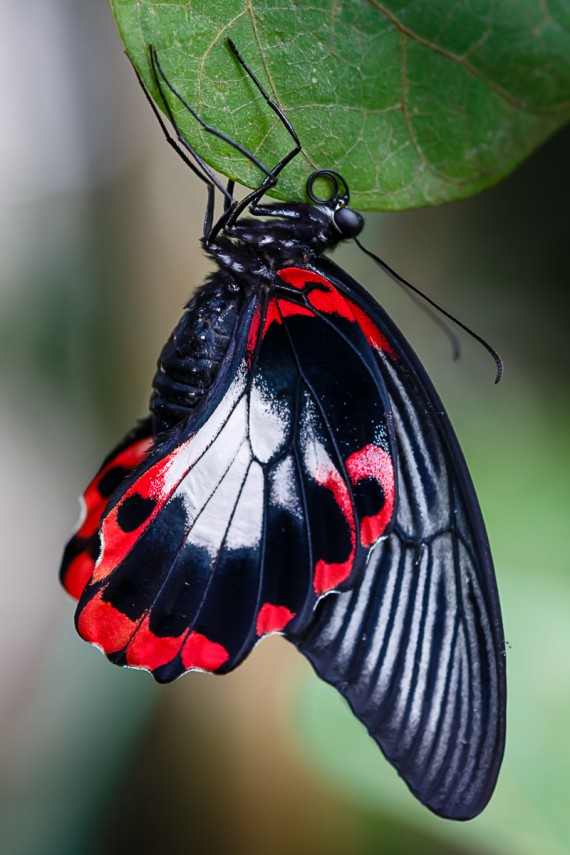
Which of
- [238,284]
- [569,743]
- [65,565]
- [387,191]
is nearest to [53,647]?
[65,565]

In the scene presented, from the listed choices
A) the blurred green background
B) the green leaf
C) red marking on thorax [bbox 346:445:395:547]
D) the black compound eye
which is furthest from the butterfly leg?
the blurred green background

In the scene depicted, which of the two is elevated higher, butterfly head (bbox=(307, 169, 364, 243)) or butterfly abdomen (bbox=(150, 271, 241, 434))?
butterfly head (bbox=(307, 169, 364, 243))

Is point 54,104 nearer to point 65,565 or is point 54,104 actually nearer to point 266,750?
point 65,565

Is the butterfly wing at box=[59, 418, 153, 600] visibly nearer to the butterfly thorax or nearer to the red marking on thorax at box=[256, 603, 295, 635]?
the butterfly thorax

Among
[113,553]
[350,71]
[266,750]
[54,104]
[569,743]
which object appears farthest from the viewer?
[266,750]

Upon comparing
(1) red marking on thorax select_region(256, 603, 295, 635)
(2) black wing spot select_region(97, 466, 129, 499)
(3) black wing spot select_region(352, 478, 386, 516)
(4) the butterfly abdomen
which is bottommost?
(1) red marking on thorax select_region(256, 603, 295, 635)

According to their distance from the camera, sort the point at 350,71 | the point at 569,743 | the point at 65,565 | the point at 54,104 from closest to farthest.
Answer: the point at 350,71
the point at 65,565
the point at 569,743
the point at 54,104

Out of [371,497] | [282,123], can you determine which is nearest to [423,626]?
[371,497]

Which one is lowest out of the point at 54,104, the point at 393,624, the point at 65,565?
the point at 65,565
